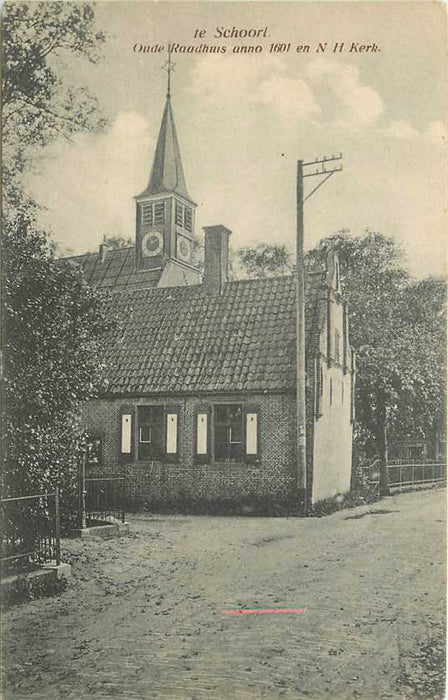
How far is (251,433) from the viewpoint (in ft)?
42.8

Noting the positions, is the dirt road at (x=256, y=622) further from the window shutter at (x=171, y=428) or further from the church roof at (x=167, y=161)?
the window shutter at (x=171, y=428)

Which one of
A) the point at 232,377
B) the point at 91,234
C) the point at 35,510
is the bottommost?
the point at 35,510

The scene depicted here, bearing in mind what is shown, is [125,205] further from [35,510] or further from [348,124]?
[35,510]

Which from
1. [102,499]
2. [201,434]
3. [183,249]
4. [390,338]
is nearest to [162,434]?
[201,434]

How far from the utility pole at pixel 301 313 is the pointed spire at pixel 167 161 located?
1.32m

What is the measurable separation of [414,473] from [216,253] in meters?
3.84

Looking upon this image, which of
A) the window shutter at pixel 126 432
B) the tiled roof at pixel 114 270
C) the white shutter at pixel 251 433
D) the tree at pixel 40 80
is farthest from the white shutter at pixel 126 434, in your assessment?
the tree at pixel 40 80

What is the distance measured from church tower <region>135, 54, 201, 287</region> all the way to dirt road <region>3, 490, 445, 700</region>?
12.8ft

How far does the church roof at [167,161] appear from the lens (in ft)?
23.5

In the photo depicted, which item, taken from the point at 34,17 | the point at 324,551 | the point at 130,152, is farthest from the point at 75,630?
the point at 34,17

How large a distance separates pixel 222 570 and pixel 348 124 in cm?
513

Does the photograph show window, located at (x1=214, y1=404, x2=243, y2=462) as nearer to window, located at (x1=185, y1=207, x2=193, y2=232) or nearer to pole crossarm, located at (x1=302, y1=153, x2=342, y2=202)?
window, located at (x1=185, y1=207, x2=193, y2=232)

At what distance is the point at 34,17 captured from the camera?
696 cm

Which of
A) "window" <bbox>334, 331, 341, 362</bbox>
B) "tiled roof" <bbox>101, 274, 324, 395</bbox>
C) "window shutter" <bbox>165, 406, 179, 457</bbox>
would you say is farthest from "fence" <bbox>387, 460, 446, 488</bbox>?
"window shutter" <bbox>165, 406, 179, 457</bbox>
